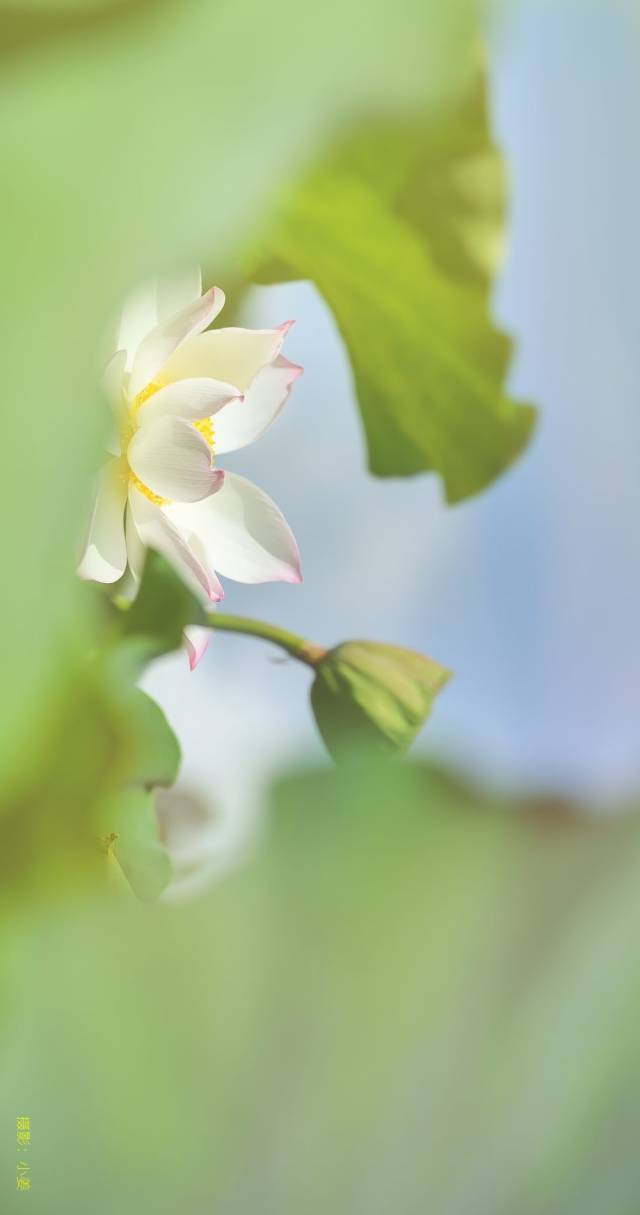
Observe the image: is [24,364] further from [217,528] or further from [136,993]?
[217,528]

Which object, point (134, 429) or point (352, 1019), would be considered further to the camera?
point (134, 429)

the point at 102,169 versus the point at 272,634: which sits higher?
the point at 102,169

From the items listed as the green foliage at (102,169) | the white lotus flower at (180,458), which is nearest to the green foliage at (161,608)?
the white lotus flower at (180,458)

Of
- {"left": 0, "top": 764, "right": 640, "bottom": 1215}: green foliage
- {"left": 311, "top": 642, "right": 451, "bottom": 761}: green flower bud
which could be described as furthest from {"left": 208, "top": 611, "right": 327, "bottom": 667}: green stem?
{"left": 0, "top": 764, "right": 640, "bottom": 1215}: green foliage

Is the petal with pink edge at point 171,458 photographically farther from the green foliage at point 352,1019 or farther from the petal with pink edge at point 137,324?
the green foliage at point 352,1019

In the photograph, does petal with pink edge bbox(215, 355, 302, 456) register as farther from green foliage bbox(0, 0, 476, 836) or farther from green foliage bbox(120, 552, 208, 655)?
green foliage bbox(0, 0, 476, 836)

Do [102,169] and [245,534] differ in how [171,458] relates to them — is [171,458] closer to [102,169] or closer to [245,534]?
[245,534]

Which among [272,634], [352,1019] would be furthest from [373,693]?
[352,1019]
